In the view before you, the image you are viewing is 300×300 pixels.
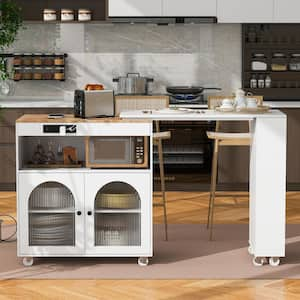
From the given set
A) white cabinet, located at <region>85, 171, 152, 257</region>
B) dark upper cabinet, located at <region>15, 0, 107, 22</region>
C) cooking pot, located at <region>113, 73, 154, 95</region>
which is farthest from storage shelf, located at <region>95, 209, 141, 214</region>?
dark upper cabinet, located at <region>15, 0, 107, 22</region>

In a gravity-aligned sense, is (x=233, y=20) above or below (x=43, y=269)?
above

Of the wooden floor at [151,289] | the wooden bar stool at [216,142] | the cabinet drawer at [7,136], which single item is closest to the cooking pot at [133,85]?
the cabinet drawer at [7,136]

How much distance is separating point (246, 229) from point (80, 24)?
3.32 meters

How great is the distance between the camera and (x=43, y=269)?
6113mm

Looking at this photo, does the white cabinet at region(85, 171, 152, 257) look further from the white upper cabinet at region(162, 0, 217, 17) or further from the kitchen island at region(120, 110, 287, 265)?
the white upper cabinet at region(162, 0, 217, 17)

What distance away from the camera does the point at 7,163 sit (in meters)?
9.17

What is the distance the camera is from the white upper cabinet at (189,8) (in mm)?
9289

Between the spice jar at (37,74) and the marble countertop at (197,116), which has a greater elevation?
the spice jar at (37,74)

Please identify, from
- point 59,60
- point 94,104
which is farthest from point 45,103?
point 94,104

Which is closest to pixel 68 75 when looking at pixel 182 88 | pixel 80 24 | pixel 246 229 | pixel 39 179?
pixel 80 24

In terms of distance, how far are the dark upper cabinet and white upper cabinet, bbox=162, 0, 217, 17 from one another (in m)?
0.75

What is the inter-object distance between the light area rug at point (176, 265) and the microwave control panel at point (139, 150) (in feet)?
2.28

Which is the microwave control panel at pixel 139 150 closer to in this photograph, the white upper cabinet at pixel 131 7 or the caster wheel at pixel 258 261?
the caster wheel at pixel 258 261

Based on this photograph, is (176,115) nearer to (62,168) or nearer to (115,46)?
(62,168)
